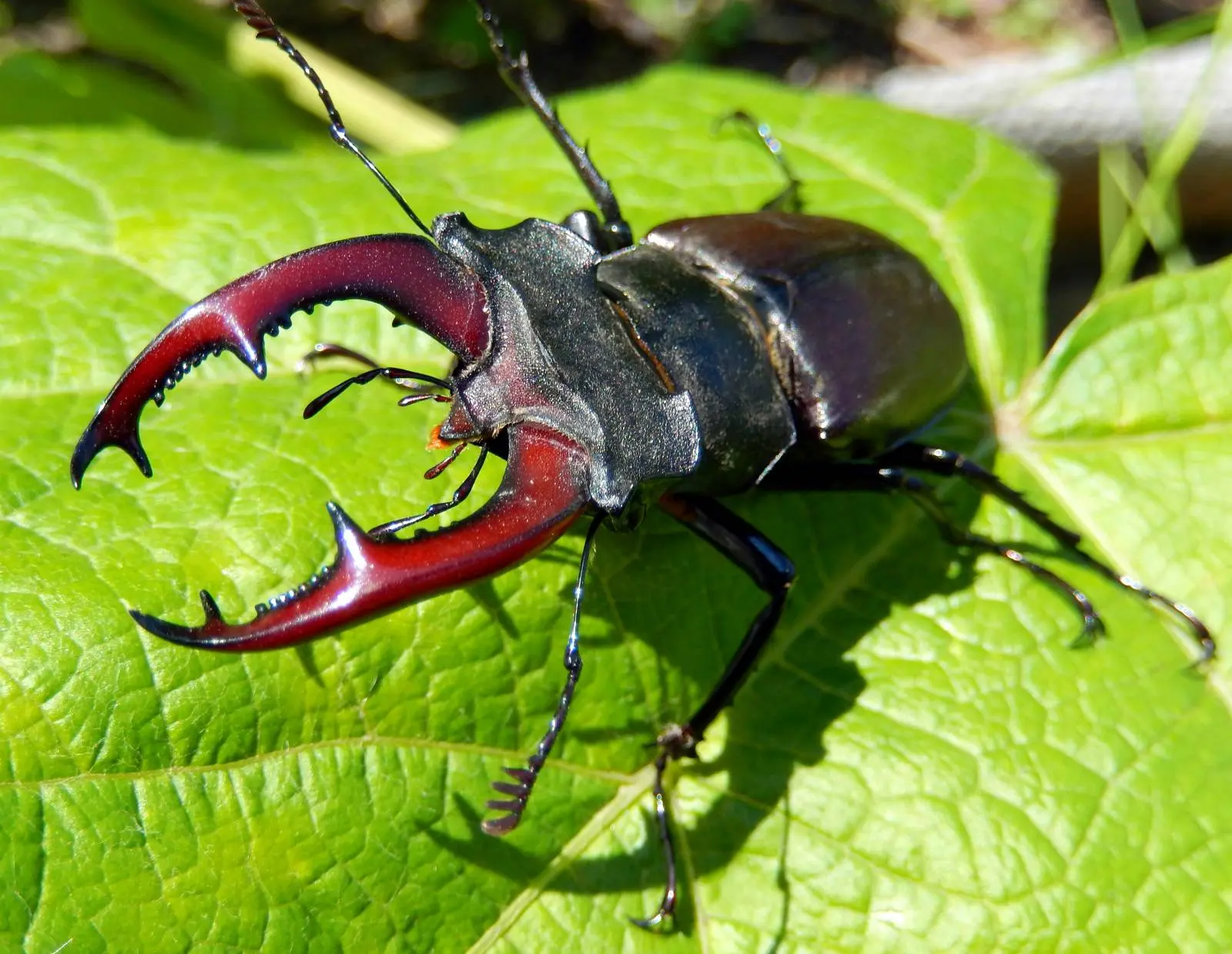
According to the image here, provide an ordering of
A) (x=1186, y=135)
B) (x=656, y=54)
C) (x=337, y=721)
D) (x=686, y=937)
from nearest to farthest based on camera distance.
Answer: (x=337, y=721)
(x=686, y=937)
(x=1186, y=135)
(x=656, y=54)

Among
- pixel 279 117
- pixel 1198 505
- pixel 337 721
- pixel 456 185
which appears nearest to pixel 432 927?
pixel 337 721

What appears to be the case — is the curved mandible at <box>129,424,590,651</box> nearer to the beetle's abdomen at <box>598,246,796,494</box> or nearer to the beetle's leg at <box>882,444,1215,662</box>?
the beetle's abdomen at <box>598,246,796,494</box>

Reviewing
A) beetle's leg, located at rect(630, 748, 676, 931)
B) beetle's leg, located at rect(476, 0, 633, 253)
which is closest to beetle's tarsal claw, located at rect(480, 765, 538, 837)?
beetle's leg, located at rect(630, 748, 676, 931)

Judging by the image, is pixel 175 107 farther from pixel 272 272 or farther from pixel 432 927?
pixel 432 927

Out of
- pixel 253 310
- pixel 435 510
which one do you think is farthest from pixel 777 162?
pixel 253 310

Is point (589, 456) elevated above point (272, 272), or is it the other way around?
point (272, 272)

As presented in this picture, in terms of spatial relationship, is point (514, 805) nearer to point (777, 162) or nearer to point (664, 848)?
point (664, 848)

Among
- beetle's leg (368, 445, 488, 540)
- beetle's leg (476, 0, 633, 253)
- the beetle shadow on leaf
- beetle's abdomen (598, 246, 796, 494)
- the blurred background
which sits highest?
the blurred background
